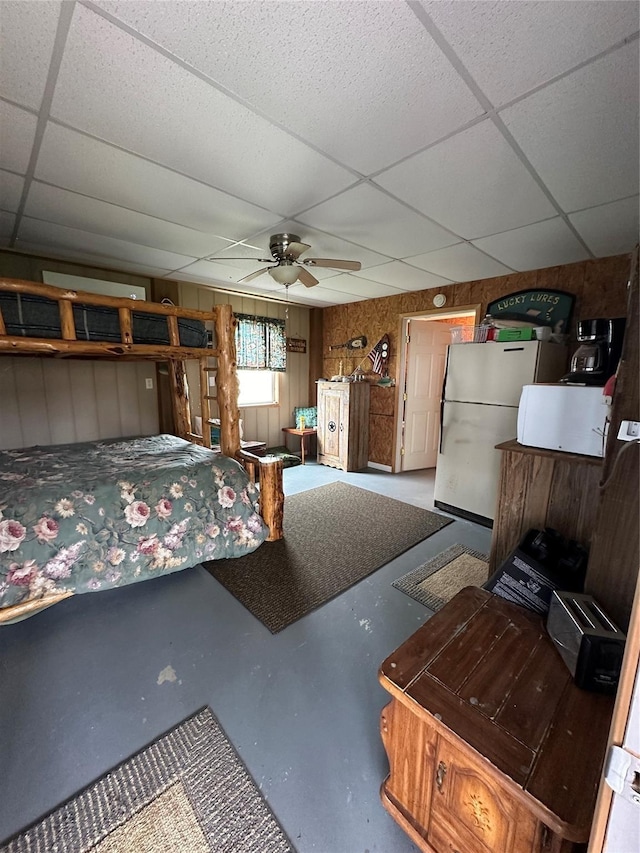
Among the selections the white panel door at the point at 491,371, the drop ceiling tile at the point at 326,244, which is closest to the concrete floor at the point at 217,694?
the white panel door at the point at 491,371

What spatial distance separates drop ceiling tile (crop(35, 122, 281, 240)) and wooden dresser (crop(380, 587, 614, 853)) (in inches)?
95.4

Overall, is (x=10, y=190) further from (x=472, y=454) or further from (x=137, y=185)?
(x=472, y=454)

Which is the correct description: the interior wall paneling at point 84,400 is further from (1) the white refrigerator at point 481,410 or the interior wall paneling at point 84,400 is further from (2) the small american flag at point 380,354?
(1) the white refrigerator at point 481,410

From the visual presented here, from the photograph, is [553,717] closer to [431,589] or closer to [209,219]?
[431,589]

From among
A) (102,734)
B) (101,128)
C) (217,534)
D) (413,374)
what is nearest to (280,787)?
(102,734)

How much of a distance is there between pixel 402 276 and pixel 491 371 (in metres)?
1.37

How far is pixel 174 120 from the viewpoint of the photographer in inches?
54.6

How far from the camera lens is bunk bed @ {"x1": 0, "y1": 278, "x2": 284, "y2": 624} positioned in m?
1.72

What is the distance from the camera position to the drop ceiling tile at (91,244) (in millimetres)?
2488

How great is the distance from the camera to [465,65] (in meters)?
1.11

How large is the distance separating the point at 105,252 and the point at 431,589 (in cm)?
376

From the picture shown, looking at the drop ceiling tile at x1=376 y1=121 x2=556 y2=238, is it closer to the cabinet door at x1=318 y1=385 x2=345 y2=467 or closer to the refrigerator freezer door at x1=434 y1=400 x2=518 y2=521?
the refrigerator freezer door at x1=434 y1=400 x2=518 y2=521

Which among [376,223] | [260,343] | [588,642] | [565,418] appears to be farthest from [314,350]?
[588,642]

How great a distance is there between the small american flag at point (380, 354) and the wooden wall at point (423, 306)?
3.0 inches
